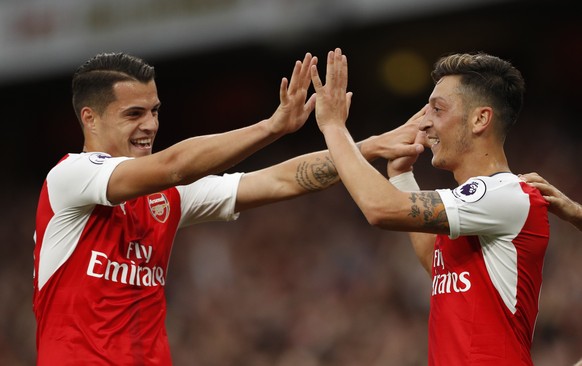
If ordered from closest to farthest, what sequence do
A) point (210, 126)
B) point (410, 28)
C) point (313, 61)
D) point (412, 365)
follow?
1. point (313, 61)
2. point (412, 365)
3. point (410, 28)
4. point (210, 126)

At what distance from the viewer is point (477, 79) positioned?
4.65m

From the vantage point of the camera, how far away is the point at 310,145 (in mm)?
14648

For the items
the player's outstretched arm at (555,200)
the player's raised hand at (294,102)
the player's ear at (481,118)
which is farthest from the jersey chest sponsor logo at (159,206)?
the player's outstretched arm at (555,200)

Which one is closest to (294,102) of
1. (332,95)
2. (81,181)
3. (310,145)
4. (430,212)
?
(332,95)

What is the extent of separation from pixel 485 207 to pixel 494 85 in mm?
717

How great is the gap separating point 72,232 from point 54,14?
9313 mm

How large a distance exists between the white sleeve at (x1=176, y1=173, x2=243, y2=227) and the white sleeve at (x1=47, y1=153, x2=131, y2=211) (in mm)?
688

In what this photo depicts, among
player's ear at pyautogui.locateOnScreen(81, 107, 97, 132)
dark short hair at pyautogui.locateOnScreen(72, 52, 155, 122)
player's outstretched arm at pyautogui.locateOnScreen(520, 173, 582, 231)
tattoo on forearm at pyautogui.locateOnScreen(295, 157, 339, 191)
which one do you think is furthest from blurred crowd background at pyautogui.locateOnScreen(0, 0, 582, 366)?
player's ear at pyautogui.locateOnScreen(81, 107, 97, 132)

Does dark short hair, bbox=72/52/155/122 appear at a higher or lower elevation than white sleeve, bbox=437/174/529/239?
higher

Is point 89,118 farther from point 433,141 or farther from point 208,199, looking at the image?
point 433,141

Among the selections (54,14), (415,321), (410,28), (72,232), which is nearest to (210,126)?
(54,14)

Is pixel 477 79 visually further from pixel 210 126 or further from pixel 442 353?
pixel 210 126

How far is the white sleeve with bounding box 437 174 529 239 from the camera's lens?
168 inches

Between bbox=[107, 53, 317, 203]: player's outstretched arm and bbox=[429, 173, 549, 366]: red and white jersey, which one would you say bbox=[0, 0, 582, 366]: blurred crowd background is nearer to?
bbox=[429, 173, 549, 366]: red and white jersey
